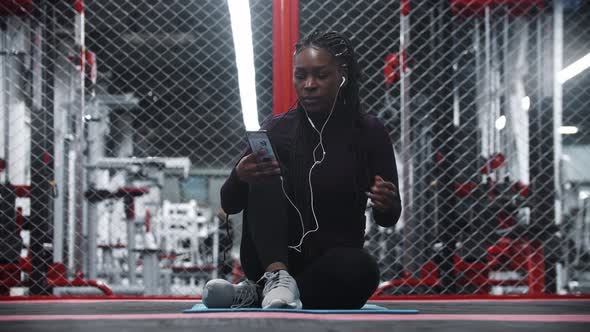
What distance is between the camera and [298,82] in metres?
1.51

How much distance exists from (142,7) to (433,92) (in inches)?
141

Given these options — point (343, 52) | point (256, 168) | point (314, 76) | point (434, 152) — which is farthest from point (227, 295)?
point (434, 152)

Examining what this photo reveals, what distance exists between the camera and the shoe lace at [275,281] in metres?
1.34

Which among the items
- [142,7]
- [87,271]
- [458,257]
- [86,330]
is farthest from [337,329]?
[142,7]

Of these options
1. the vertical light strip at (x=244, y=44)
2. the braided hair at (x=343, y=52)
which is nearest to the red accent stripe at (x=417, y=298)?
the vertical light strip at (x=244, y=44)

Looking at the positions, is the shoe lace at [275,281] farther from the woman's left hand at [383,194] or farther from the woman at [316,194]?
the woman's left hand at [383,194]

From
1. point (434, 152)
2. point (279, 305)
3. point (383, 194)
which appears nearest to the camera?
point (279, 305)

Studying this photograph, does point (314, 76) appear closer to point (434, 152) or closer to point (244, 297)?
point (244, 297)

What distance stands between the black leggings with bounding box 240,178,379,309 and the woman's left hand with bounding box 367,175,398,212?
0.13 meters

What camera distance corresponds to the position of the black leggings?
1.42 metres

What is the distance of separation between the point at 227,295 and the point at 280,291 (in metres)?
0.16

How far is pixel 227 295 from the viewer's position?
140 cm

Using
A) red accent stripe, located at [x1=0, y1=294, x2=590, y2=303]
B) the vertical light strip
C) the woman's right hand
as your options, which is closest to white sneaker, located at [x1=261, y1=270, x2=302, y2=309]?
the woman's right hand

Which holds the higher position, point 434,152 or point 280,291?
point 434,152
